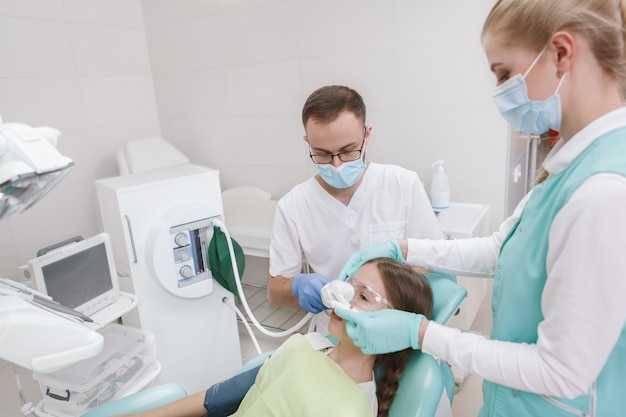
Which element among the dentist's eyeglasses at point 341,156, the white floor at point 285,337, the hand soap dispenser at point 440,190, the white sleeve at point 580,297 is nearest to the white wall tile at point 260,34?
the hand soap dispenser at point 440,190

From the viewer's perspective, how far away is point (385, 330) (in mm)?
939

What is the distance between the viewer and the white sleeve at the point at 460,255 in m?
1.13

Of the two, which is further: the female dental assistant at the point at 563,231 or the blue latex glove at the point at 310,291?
the blue latex glove at the point at 310,291

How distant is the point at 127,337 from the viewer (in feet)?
5.84

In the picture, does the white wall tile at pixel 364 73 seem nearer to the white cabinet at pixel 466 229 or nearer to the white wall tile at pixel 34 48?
the white cabinet at pixel 466 229

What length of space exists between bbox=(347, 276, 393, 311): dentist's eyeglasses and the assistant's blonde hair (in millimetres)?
742

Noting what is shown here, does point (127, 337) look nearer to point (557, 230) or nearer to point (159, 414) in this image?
point (159, 414)

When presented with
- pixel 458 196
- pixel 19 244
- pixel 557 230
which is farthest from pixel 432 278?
pixel 19 244

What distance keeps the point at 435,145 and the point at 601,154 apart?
1.53 meters

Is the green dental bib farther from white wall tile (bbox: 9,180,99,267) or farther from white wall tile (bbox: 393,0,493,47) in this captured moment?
white wall tile (bbox: 9,180,99,267)

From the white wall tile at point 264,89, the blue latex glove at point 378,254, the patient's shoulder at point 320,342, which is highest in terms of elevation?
the white wall tile at point 264,89

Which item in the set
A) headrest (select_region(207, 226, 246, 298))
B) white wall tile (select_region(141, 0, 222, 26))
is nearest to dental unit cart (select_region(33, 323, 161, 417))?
headrest (select_region(207, 226, 246, 298))

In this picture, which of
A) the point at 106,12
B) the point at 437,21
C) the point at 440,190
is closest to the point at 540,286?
the point at 440,190

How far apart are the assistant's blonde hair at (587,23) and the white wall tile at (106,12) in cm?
283
